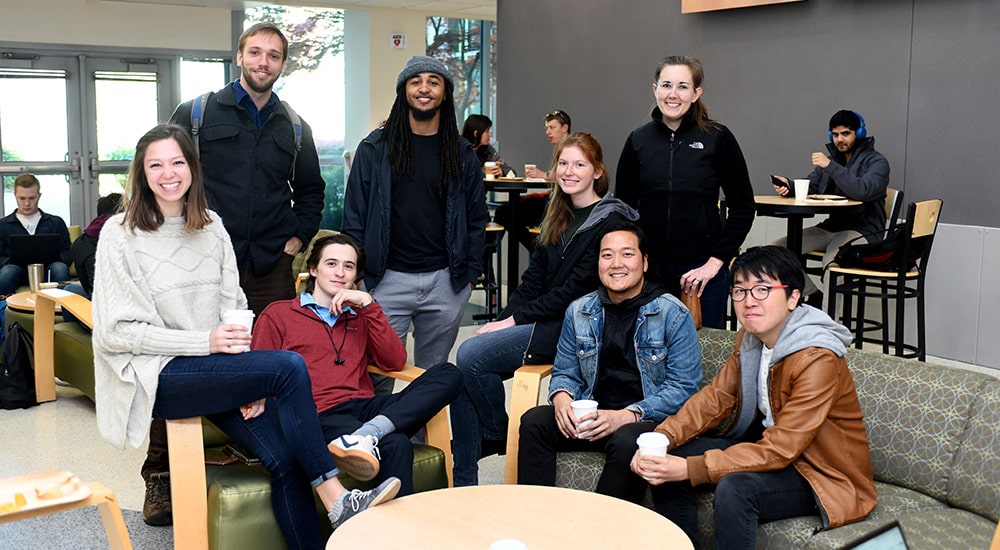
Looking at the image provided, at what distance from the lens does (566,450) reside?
324 cm

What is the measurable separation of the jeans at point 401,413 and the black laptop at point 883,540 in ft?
4.63

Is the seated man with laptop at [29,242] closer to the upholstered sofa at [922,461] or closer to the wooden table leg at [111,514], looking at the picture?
the wooden table leg at [111,514]

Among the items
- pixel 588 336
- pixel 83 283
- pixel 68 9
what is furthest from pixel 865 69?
pixel 68 9

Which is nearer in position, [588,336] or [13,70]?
[588,336]

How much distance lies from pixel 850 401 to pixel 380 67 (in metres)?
9.48

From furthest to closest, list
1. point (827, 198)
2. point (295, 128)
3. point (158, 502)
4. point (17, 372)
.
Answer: point (827, 198) → point (17, 372) → point (295, 128) → point (158, 502)

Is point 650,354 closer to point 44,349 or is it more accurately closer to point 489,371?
point 489,371

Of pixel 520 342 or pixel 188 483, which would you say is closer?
pixel 188 483

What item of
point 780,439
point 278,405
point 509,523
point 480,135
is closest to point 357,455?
point 278,405

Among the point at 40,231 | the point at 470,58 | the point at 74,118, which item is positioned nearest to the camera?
the point at 40,231

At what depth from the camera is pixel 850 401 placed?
109 inches

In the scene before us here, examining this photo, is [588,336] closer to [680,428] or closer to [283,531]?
[680,428]

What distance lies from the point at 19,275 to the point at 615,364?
502 centimetres

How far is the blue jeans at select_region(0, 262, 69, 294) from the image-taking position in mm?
6750
